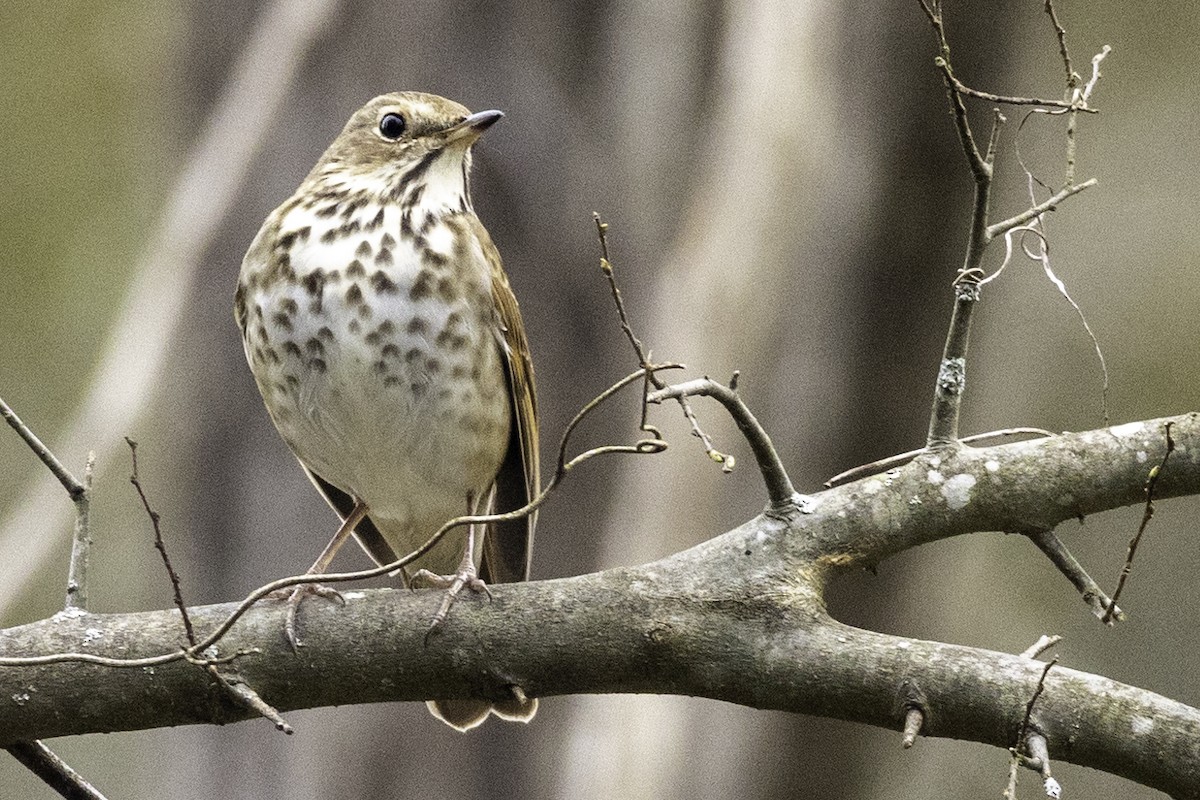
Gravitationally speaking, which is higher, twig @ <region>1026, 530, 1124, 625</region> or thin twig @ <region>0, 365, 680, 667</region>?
twig @ <region>1026, 530, 1124, 625</region>

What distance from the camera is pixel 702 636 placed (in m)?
3.02

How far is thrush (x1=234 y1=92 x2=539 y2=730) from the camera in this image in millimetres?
4109

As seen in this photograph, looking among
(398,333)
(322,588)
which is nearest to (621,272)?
(398,333)

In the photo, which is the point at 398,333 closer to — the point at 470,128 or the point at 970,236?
the point at 470,128

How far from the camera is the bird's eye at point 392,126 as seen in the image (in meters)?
4.57

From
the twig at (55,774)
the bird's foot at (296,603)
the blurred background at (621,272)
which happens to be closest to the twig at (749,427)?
the bird's foot at (296,603)

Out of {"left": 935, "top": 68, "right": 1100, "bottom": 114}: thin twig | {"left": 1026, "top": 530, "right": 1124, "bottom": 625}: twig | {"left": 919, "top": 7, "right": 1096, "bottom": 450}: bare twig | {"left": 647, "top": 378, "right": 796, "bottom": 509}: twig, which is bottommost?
{"left": 1026, "top": 530, "right": 1124, "bottom": 625}: twig

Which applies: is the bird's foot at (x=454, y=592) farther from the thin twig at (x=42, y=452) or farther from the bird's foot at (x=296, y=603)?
the thin twig at (x=42, y=452)

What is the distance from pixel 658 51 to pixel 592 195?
0.52 meters

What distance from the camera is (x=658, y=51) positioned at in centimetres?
521

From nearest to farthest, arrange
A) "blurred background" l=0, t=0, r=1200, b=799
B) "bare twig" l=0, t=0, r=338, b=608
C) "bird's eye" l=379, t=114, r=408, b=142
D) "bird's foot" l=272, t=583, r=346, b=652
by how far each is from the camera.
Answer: "bird's foot" l=272, t=583, r=346, b=652
"bare twig" l=0, t=0, r=338, b=608
"bird's eye" l=379, t=114, r=408, b=142
"blurred background" l=0, t=0, r=1200, b=799

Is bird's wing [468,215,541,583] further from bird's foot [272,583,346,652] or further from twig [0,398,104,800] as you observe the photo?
twig [0,398,104,800]

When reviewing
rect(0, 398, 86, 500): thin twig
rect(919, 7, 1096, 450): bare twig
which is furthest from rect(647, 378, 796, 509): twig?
rect(0, 398, 86, 500): thin twig

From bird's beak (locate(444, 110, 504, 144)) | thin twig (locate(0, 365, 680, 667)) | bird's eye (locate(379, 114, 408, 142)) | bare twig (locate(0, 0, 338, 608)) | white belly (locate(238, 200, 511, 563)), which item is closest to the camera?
thin twig (locate(0, 365, 680, 667))
